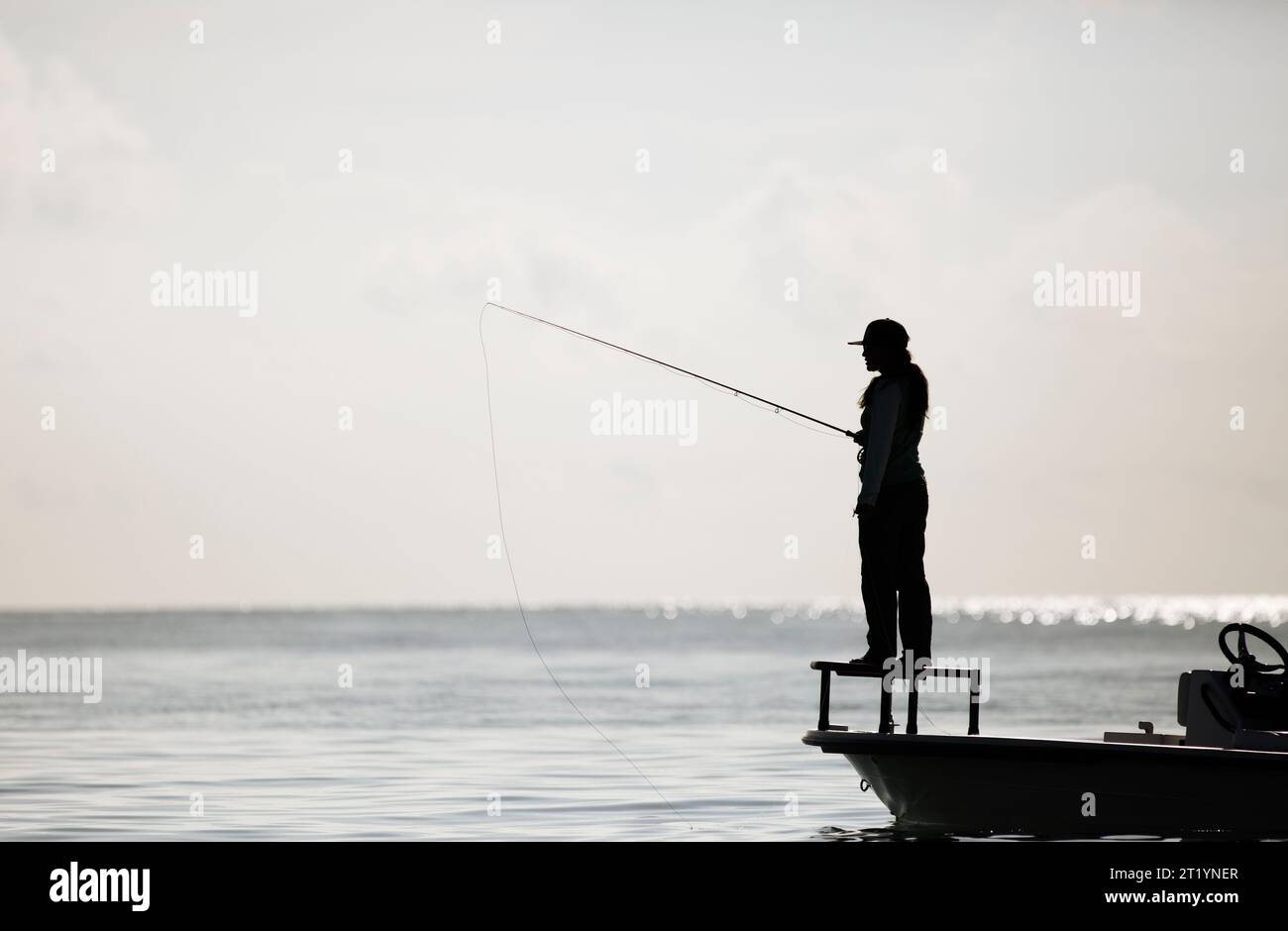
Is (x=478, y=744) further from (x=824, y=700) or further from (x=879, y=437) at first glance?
(x=879, y=437)

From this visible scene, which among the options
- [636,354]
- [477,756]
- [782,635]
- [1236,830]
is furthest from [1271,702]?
[782,635]

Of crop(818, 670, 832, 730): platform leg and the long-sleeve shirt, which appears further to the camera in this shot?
crop(818, 670, 832, 730): platform leg

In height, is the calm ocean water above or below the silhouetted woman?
below

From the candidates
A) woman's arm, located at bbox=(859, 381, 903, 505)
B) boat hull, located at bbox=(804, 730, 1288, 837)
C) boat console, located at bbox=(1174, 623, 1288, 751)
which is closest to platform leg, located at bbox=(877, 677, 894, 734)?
boat hull, located at bbox=(804, 730, 1288, 837)

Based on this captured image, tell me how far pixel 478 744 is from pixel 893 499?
11.4 metres

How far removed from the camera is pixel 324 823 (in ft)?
41.2

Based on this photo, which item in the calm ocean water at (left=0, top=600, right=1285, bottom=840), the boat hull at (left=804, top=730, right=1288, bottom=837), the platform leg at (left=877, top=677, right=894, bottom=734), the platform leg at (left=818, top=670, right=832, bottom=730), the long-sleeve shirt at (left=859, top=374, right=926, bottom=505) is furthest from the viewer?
the calm ocean water at (left=0, top=600, right=1285, bottom=840)

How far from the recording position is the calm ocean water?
12.9 m

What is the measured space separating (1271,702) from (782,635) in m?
67.7

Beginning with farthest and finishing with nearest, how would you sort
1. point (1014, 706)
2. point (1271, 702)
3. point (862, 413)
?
point (1014, 706) < point (1271, 702) < point (862, 413)

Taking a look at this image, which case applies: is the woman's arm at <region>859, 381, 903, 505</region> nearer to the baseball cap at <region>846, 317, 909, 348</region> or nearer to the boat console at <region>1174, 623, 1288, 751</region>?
the baseball cap at <region>846, 317, 909, 348</region>

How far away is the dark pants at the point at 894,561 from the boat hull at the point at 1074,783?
3.09 feet

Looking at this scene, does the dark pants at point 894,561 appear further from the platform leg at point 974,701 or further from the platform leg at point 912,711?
the platform leg at point 974,701
